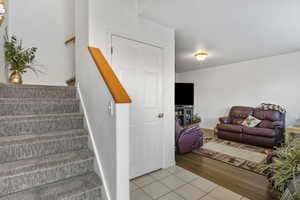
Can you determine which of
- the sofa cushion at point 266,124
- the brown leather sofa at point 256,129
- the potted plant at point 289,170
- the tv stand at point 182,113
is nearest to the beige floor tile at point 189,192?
the potted plant at point 289,170

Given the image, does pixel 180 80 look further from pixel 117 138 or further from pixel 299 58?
pixel 117 138

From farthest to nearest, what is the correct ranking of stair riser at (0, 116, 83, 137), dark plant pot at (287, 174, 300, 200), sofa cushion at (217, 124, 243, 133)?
sofa cushion at (217, 124, 243, 133) → stair riser at (0, 116, 83, 137) → dark plant pot at (287, 174, 300, 200)

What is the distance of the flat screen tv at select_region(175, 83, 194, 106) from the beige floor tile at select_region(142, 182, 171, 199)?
320cm

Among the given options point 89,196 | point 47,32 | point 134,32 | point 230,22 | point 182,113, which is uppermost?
point 47,32

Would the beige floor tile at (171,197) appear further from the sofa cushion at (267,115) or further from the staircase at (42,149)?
the sofa cushion at (267,115)

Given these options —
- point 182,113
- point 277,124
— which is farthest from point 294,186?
point 182,113

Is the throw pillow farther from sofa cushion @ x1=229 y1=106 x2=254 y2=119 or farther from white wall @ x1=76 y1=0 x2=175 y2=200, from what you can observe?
white wall @ x1=76 y1=0 x2=175 y2=200

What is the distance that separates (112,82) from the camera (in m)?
1.35

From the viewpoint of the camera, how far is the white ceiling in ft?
6.51

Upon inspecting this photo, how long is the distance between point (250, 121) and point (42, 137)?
15.9 feet

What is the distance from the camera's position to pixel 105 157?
1.42 meters

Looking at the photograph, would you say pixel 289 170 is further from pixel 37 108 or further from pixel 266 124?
pixel 266 124

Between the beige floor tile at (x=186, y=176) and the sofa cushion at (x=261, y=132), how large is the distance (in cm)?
249

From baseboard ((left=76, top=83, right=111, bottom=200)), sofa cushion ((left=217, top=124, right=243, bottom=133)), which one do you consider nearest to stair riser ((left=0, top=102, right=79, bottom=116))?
baseboard ((left=76, top=83, right=111, bottom=200))
